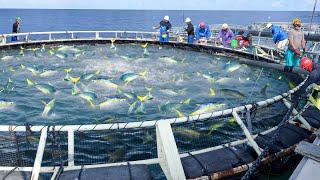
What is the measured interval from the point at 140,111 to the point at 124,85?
3756 mm

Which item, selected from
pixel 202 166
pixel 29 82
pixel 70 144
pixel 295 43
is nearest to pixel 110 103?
pixel 29 82

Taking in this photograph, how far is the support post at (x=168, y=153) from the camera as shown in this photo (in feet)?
21.4

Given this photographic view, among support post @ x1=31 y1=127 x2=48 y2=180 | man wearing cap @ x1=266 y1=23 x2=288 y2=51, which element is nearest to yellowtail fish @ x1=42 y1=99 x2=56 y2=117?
support post @ x1=31 y1=127 x2=48 y2=180

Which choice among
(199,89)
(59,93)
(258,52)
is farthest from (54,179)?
(258,52)

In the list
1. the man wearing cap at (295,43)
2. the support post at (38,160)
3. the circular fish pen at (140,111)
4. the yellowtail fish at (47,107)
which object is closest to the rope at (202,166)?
the circular fish pen at (140,111)

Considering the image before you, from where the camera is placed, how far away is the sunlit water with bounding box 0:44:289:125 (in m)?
13.5

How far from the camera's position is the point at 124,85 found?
17.1m

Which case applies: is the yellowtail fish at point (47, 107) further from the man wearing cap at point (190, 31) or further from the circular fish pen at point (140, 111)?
the man wearing cap at point (190, 31)

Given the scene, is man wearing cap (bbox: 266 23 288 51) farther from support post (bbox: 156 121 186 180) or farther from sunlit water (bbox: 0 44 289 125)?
support post (bbox: 156 121 186 180)

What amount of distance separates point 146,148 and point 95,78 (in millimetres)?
9123

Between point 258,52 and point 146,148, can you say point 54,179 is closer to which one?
point 146,148

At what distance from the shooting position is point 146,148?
1027cm

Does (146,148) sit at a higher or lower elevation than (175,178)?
lower

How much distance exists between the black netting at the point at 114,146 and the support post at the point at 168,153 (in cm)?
282
